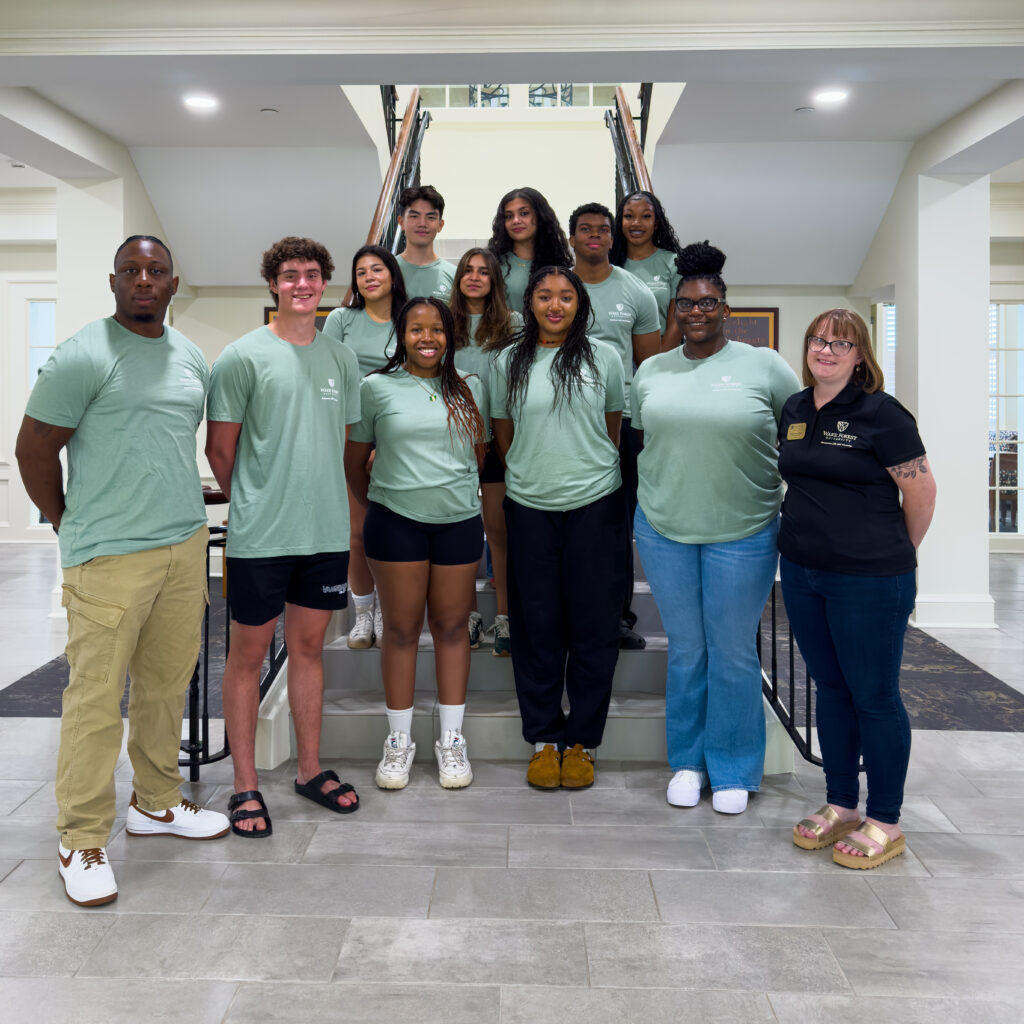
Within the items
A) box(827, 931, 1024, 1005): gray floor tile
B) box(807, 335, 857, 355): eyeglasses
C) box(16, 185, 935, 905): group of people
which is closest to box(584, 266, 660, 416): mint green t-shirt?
box(16, 185, 935, 905): group of people

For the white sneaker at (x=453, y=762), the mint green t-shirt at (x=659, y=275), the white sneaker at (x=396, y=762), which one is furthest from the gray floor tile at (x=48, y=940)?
the mint green t-shirt at (x=659, y=275)

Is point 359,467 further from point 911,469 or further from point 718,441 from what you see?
point 911,469

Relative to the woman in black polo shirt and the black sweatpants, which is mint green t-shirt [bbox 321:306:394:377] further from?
the woman in black polo shirt

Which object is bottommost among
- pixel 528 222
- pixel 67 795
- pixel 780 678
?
pixel 780 678

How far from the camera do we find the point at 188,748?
324cm

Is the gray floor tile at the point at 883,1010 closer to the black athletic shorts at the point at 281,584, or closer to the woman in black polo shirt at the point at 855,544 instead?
the woman in black polo shirt at the point at 855,544

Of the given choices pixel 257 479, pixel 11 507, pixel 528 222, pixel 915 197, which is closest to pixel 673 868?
pixel 257 479

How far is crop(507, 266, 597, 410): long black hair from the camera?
298 cm

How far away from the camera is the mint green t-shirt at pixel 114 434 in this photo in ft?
7.84

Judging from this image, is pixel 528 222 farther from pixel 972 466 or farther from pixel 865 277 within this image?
pixel 865 277

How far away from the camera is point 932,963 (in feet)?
7.09

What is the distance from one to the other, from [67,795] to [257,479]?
0.97 meters

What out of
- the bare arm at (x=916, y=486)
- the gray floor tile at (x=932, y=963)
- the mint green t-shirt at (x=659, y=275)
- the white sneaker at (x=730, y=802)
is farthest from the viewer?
the mint green t-shirt at (x=659, y=275)

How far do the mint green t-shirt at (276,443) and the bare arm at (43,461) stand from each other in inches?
17.4
